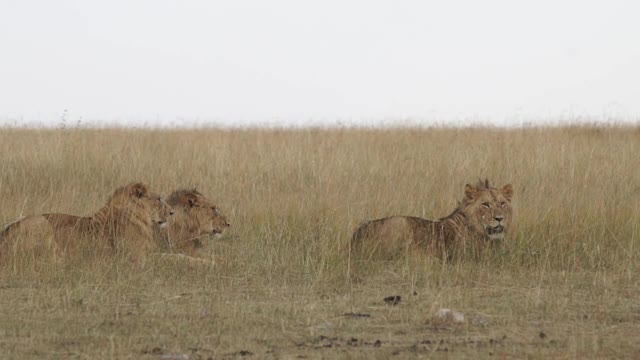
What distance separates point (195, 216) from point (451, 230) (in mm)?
2028

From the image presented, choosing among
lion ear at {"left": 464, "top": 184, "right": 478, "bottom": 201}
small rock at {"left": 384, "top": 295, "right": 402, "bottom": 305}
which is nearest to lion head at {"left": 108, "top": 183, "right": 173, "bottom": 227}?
lion ear at {"left": 464, "top": 184, "right": 478, "bottom": 201}

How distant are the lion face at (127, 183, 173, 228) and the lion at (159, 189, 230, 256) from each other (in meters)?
0.34

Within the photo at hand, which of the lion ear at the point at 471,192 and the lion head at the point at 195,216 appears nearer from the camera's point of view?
the lion ear at the point at 471,192

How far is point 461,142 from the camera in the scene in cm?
1736

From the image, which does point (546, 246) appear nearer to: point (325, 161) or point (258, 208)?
point (258, 208)

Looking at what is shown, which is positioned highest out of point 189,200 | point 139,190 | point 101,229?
point 139,190

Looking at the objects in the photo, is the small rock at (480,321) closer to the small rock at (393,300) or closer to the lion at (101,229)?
the small rock at (393,300)

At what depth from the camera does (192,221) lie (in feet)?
31.2

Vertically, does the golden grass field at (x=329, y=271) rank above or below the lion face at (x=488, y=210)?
below

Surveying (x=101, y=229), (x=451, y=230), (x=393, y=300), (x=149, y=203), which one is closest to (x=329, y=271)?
(x=393, y=300)

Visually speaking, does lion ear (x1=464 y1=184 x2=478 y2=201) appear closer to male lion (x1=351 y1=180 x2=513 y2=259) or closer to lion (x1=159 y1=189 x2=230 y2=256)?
male lion (x1=351 y1=180 x2=513 y2=259)

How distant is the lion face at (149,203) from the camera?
8.96 meters

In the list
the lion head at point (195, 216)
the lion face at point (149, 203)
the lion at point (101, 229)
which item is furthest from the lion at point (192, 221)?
the lion face at point (149, 203)

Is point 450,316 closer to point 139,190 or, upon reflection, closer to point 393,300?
point 393,300
